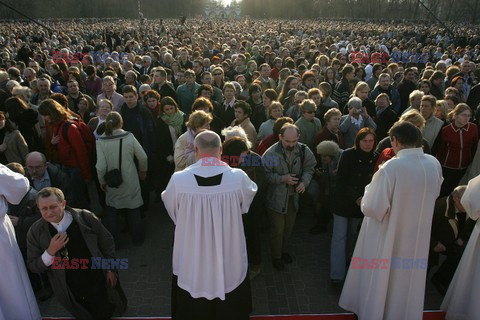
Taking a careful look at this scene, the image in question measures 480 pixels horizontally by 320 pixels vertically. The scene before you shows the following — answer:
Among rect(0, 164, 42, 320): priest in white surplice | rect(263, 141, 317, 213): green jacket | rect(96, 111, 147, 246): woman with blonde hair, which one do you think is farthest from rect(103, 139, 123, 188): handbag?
rect(263, 141, 317, 213): green jacket

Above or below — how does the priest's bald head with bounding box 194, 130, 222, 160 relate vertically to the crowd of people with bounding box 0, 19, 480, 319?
above

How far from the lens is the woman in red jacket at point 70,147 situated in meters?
5.32

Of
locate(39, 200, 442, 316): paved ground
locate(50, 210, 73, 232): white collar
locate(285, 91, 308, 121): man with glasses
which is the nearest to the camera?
locate(50, 210, 73, 232): white collar

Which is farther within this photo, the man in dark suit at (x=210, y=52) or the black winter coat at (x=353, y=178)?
the man in dark suit at (x=210, y=52)

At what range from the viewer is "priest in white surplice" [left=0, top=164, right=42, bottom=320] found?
337cm

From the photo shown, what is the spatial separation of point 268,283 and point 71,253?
233 cm

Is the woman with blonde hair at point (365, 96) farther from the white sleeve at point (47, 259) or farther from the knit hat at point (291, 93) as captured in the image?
the white sleeve at point (47, 259)

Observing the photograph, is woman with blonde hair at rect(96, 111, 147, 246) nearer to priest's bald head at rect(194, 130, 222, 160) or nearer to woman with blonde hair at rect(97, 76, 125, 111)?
priest's bald head at rect(194, 130, 222, 160)

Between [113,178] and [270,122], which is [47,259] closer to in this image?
[113,178]

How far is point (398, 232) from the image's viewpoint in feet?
11.2

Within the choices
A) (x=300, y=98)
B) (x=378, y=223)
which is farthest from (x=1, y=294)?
(x=300, y=98)

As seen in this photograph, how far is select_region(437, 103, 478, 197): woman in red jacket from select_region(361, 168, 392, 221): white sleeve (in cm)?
306

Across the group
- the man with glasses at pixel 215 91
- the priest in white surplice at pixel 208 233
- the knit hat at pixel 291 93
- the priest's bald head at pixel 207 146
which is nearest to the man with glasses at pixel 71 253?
the priest in white surplice at pixel 208 233

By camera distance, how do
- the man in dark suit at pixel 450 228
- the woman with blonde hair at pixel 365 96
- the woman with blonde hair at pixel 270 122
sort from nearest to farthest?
the man in dark suit at pixel 450 228, the woman with blonde hair at pixel 270 122, the woman with blonde hair at pixel 365 96
